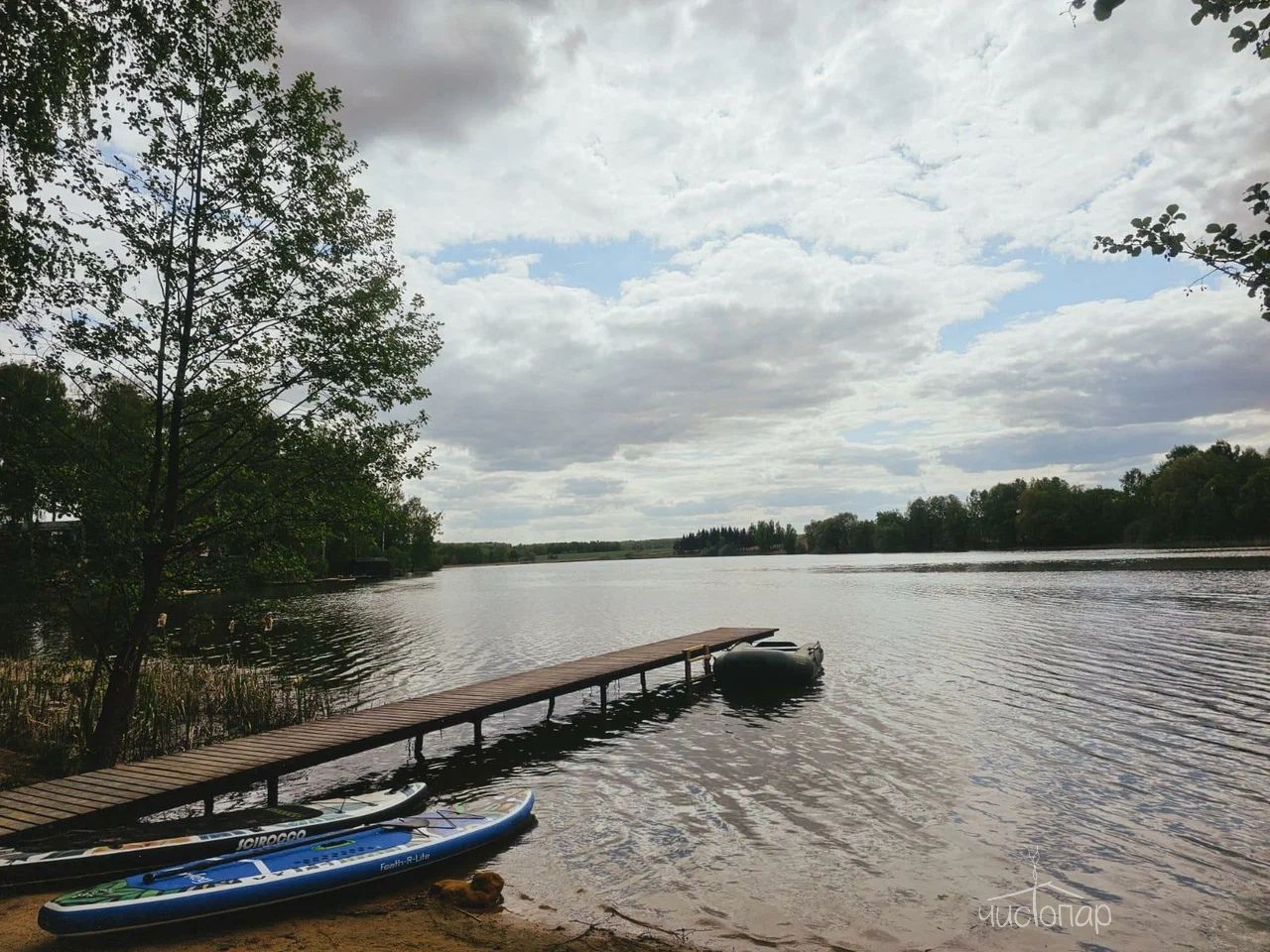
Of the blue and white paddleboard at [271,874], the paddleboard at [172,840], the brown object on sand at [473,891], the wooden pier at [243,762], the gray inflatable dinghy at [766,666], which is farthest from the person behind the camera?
the gray inflatable dinghy at [766,666]

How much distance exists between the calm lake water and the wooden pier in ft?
3.25

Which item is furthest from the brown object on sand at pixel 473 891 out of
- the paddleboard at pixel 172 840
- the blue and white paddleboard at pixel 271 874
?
the paddleboard at pixel 172 840

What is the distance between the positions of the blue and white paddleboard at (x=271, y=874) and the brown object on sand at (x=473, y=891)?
0.64 m

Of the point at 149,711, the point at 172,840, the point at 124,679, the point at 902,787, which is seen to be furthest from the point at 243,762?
the point at 902,787

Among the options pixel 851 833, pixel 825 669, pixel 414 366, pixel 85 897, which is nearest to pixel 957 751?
pixel 851 833

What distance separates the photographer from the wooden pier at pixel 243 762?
952 cm

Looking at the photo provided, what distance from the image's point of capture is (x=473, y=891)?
Answer: 854 cm

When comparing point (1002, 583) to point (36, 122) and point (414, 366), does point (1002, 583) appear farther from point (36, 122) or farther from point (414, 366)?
point (36, 122)

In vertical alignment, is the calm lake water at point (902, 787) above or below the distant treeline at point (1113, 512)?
below

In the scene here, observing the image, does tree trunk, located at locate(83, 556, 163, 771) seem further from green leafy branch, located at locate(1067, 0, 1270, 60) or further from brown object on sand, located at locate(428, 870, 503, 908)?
green leafy branch, located at locate(1067, 0, 1270, 60)

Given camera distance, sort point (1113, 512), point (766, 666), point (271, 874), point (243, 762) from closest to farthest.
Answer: point (271, 874)
point (243, 762)
point (766, 666)
point (1113, 512)

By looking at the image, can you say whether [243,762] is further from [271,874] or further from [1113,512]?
[1113,512]

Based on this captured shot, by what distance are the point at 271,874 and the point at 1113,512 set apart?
16058 cm

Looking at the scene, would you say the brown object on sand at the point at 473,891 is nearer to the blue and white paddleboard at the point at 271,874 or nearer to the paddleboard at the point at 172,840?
the blue and white paddleboard at the point at 271,874
